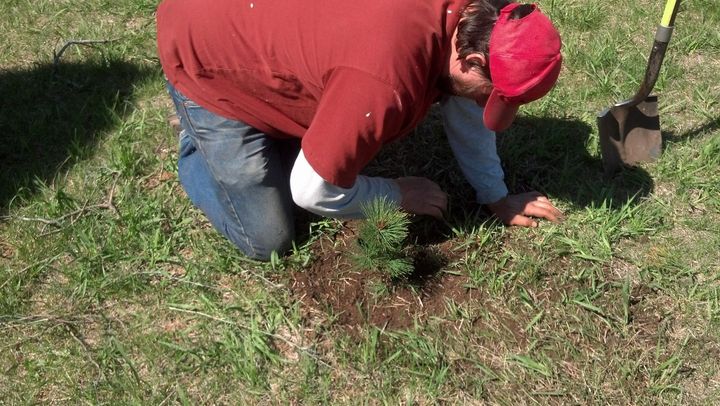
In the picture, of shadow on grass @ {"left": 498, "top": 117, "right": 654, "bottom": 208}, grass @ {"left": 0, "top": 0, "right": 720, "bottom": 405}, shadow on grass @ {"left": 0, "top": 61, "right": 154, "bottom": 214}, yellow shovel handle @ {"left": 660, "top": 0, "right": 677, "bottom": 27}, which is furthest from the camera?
shadow on grass @ {"left": 0, "top": 61, "right": 154, "bottom": 214}

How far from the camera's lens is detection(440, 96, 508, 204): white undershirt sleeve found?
8.55 ft

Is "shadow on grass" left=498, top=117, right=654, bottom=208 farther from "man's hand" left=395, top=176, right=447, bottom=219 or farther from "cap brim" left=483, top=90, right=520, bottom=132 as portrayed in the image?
"cap brim" left=483, top=90, right=520, bottom=132

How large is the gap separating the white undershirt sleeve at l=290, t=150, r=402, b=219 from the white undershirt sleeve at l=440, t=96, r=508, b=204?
0.92 ft

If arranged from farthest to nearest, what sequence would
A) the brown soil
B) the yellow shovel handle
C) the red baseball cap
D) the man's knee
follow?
the yellow shovel handle, the man's knee, the brown soil, the red baseball cap

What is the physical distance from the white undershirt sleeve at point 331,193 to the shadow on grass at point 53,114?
1.25 meters

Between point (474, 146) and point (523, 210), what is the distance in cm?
33

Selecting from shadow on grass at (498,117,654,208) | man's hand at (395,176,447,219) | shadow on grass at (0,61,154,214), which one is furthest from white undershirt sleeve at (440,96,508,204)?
shadow on grass at (0,61,154,214)

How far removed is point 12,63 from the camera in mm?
3631

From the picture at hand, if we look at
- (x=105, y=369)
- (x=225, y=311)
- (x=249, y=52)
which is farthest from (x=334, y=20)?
(x=105, y=369)

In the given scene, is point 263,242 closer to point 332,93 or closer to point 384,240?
point 384,240

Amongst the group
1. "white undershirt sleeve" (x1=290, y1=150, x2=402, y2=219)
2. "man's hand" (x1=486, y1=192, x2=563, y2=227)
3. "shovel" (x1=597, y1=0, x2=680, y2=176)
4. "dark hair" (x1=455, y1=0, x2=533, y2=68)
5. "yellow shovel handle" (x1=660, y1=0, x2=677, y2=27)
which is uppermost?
"dark hair" (x1=455, y1=0, x2=533, y2=68)

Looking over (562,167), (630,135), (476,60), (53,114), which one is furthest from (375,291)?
(53,114)

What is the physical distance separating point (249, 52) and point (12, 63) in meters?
1.85

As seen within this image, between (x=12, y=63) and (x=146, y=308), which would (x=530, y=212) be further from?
(x=12, y=63)
